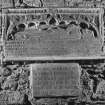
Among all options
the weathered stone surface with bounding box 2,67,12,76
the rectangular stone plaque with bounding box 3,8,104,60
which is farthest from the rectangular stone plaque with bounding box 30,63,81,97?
the weathered stone surface with bounding box 2,67,12,76

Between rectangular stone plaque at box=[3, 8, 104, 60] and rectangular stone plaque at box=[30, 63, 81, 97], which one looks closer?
rectangular stone plaque at box=[30, 63, 81, 97]

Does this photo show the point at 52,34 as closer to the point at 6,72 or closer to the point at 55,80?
the point at 55,80

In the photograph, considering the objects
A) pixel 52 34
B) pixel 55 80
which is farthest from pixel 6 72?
pixel 52 34

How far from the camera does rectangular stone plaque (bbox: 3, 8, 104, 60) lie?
652cm

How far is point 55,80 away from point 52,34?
3.24 feet

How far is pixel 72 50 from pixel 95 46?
20.1 inches

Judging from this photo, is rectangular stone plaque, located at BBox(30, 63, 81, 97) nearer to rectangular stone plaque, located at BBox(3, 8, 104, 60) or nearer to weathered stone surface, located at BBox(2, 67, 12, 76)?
rectangular stone plaque, located at BBox(3, 8, 104, 60)

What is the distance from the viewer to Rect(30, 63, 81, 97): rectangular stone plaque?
20.8ft

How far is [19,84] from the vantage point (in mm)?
6402

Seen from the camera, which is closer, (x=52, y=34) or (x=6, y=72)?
(x=6, y=72)

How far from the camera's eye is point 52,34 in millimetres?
6598

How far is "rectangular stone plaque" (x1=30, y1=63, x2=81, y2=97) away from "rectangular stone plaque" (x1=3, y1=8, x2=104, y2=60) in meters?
0.24

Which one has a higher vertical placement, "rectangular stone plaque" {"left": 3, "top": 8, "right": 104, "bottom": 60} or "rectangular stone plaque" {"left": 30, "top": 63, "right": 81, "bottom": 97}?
"rectangular stone plaque" {"left": 3, "top": 8, "right": 104, "bottom": 60}

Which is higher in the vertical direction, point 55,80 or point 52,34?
point 52,34
